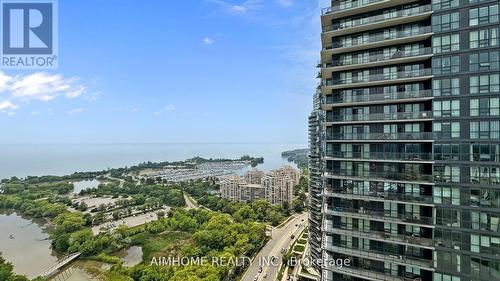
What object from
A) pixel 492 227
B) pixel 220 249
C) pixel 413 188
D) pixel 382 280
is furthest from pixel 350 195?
pixel 220 249

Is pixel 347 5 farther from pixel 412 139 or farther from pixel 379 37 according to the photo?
pixel 412 139

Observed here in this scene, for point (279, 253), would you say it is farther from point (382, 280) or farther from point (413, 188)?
point (413, 188)

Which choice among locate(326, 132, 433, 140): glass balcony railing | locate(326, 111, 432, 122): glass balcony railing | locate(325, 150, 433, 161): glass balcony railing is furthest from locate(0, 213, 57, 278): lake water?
locate(326, 111, 432, 122): glass balcony railing

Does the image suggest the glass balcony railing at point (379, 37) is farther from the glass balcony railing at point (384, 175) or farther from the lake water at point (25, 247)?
the lake water at point (25, 247)

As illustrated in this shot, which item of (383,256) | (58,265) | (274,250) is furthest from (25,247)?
(383,256)

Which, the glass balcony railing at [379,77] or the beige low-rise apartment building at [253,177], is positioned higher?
the glass balcony railing at [379,77]

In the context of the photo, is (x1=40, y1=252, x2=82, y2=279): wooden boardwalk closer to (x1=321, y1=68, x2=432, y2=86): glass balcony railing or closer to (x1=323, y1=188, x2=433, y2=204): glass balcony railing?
→ (x1=323, y1=188, x2=433, y2=204): glass balcony railing

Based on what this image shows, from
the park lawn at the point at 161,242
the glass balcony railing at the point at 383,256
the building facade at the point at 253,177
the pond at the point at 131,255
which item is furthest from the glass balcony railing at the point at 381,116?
the building facade at the point at 253,177
